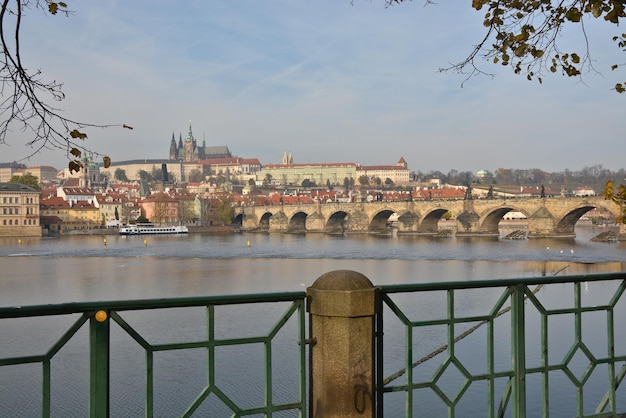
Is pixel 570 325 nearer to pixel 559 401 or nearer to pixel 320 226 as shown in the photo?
pixel 559 401

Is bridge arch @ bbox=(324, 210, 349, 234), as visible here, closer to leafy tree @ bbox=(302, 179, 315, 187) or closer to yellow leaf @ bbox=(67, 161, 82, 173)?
yellow leaf @ bbox=(67, 161, 82, 173)

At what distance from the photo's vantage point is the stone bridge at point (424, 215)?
2491 inches

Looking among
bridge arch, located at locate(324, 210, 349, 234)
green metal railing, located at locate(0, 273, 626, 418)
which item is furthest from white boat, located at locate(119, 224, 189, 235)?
green metal railing, located at locate(0, 273, 626, 418)

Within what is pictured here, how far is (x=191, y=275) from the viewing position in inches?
1261

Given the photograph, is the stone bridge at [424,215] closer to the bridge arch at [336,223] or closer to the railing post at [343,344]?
the bridge arch at [336,223]

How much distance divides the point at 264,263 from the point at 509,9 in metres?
35.2

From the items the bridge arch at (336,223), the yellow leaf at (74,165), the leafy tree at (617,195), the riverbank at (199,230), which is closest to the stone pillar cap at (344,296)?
the yellow leaf at (74,165)

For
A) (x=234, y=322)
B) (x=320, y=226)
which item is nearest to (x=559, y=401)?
(x=234, y=322)

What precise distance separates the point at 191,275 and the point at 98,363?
96.4 ft

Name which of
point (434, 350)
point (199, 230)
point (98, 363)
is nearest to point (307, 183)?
point (199, 230)

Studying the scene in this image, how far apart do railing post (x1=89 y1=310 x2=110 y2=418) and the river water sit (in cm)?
708

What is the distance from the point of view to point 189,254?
160 ft

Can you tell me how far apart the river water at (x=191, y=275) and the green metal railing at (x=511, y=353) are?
1.72 m

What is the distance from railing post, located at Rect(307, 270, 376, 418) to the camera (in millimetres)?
3469
